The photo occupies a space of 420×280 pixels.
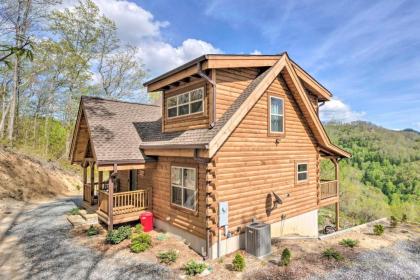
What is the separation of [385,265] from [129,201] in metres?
10.1

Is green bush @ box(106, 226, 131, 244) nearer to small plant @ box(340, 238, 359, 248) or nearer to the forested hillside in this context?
small plant @ box(340, 238, 359, 248)

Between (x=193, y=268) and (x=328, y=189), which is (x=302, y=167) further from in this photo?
(x=193, y=268)

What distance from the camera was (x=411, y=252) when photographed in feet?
30.1

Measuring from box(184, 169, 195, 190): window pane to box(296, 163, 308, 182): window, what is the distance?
5.66 m

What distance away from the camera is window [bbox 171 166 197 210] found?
29.9ft

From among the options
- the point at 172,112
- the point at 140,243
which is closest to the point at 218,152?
the point at 172,112

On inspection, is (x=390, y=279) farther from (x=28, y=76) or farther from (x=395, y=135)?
(x=395, y=135)

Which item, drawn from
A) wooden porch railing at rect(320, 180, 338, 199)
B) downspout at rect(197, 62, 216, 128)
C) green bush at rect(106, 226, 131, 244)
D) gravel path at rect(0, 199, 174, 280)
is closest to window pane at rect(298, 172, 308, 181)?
wooden porch railing at rect(320, 180, 338, 199)

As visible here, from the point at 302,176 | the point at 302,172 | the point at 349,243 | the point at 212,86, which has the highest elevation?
the point at 212,86

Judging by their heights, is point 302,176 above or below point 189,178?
below

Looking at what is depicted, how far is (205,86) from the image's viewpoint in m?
9.46

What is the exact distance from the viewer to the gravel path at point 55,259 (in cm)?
724

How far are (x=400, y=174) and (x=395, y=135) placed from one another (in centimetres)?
3551

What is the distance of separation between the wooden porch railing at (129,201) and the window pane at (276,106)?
22.6 feet
